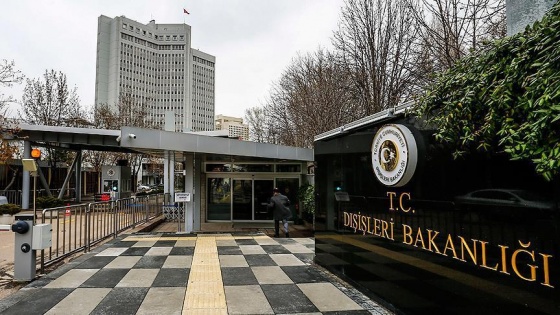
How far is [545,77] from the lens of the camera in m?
2.42

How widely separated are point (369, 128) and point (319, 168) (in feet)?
8.31

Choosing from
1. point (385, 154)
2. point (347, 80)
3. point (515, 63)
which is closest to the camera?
point (515, 63)

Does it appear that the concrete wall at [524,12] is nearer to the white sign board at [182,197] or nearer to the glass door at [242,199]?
the white sign board at [182,197]

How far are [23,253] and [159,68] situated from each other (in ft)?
320

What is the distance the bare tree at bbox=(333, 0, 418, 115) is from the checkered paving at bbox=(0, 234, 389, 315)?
9.26 meters

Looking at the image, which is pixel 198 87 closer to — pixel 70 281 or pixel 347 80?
pixel 347 80

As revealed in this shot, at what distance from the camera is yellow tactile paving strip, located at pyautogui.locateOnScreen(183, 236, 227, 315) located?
5.24 m

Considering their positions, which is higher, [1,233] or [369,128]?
[369,128]

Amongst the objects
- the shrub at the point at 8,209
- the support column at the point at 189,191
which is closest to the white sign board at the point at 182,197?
the support column at the point at 189,191

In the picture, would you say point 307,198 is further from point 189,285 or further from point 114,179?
point 114,179

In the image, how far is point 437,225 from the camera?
4.36 m

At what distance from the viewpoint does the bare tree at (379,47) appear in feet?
51.1

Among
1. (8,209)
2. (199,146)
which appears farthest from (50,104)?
(199,146)

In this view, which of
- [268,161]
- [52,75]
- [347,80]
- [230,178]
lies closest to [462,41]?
[347,80]
